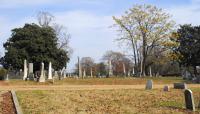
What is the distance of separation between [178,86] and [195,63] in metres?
58.3

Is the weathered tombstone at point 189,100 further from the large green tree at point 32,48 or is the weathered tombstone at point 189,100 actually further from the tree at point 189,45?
the tree at point 189,45

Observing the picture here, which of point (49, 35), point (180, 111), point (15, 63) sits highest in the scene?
point (49, 35)

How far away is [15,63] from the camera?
6956 centimetres

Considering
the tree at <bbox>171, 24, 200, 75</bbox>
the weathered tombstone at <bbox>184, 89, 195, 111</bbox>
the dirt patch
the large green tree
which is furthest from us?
the tree at <bbox>171, 24, 200, 75</bbox>

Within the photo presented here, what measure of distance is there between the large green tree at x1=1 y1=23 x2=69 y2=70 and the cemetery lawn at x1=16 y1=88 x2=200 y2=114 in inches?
1922

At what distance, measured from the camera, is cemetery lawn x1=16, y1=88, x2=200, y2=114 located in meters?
16.3

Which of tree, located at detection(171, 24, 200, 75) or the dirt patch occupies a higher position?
tree, located at detection(171, 24, 200, 75)

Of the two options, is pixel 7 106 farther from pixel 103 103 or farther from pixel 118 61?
pixel 118 61

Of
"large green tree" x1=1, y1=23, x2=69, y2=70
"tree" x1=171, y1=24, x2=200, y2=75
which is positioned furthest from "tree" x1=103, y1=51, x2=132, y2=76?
"large green tree" x1=1, y1=23, x2=69, y2=70

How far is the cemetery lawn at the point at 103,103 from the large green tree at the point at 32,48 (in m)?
48.8

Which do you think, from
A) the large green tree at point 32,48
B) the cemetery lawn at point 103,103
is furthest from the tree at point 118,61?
the cemetery lawn at point 103,103

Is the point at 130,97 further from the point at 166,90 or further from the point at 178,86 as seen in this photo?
the point at 178,86

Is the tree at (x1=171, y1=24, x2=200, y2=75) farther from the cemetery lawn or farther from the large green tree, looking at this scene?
the cemetery lawn

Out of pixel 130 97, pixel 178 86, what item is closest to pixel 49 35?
pixel 178 86
